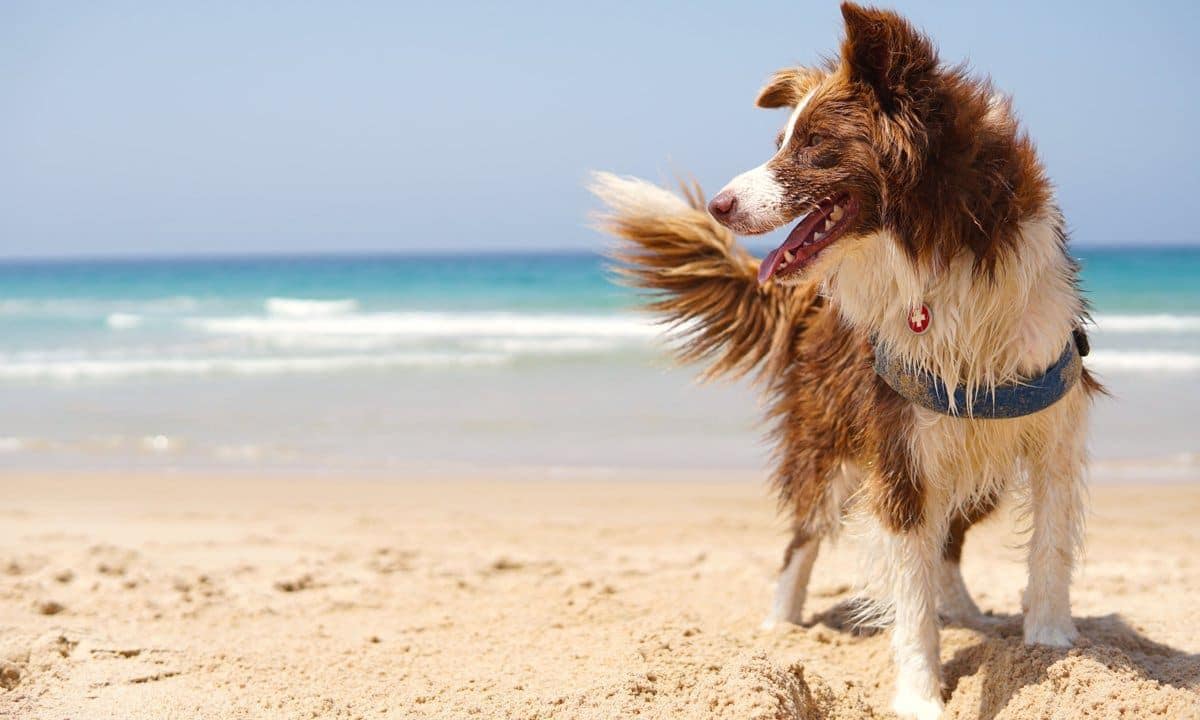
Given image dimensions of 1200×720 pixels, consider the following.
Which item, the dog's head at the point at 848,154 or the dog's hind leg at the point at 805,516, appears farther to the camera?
the dog's hind leg at the point at 805,516

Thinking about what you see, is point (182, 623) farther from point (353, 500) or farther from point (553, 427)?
point (553, 427)

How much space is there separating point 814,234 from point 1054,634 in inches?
56.9

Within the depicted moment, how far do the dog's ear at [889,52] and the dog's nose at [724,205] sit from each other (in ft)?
1.41

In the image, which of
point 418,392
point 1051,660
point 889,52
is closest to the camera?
point 889,52

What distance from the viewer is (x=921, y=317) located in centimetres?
284

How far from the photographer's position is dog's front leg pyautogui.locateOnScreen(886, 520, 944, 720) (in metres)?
3.15

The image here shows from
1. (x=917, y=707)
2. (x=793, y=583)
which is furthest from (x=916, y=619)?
(x=793, y=583)

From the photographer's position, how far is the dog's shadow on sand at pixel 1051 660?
3.04 metres

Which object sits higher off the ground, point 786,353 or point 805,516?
point 786,353

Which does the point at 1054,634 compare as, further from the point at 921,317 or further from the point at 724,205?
the point at 724,205

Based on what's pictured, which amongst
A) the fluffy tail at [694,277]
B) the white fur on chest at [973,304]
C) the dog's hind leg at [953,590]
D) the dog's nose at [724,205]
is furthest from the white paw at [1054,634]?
the dog's nose at [724,205]

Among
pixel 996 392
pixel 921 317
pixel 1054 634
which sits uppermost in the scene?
pixel 921 317

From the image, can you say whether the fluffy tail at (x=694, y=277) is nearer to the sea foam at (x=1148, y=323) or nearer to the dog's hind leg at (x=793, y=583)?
the dog's hind leg at (x=793, y=583)

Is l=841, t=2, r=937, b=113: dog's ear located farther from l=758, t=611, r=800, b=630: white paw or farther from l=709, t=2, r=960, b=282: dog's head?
l=758, t=611, r=800, b=630: white paw
